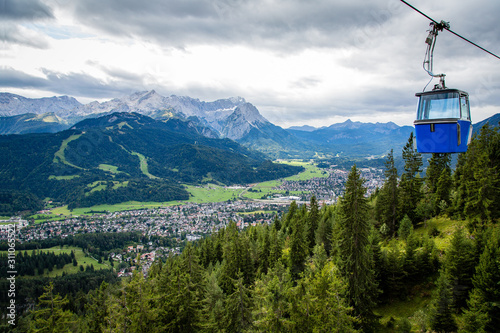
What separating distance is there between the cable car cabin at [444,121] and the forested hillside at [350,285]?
2.38 m

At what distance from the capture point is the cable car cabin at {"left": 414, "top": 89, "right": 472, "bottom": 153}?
1431 cm

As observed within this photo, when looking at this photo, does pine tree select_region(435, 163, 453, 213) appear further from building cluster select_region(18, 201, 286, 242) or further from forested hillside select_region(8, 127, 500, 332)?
building cluster select_region(18, 201, 286, 242)

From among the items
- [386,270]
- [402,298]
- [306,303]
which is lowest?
[402,298]

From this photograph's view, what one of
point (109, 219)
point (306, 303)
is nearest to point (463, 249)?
point (306, 303)

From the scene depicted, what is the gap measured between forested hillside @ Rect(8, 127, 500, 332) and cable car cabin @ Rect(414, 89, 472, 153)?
2.38 meters

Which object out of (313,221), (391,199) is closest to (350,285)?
(391,199)

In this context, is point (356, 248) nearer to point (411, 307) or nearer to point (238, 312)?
point (411, 307)

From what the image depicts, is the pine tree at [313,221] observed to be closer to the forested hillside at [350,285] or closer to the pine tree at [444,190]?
the forested hillside at [350,285]

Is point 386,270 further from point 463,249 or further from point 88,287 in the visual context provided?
point 88,287

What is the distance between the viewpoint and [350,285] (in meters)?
24.3

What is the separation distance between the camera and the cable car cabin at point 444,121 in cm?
1431

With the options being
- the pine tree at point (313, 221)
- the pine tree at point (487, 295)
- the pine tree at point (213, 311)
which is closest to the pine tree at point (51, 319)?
the pine tree at point (213, 311)

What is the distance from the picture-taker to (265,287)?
65.5 feet

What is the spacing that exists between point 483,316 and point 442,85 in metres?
17.7
